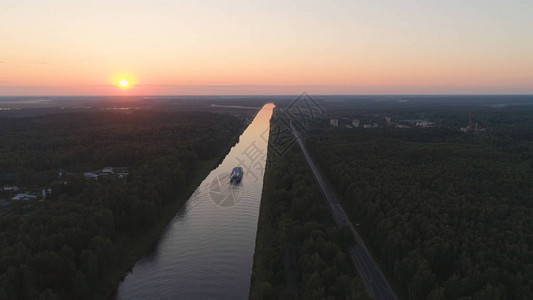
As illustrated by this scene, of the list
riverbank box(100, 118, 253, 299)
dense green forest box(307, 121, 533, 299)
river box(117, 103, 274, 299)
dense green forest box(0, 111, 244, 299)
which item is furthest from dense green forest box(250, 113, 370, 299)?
dense green forest box(0, 111, 244, 299)

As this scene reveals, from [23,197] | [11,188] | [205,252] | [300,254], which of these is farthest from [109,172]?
[300,254]

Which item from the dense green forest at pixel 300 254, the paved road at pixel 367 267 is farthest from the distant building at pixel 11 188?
the paved road at pixel 367 267

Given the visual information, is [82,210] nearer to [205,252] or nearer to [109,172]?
[205,252]

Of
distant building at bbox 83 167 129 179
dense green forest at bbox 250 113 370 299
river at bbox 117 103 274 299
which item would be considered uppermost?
distant building at bbox 83 167 129 179

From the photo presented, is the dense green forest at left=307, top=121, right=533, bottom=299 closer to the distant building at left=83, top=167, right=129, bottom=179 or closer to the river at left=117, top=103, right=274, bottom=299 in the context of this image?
the river at left=117, top=103, right=274, bottom=299

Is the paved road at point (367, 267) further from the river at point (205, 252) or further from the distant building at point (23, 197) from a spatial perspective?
the distant building at point (23, 197)

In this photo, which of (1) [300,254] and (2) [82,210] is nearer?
(1) [300,254]

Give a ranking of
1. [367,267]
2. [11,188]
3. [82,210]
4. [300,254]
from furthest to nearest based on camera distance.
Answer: [11,188] → [82,210] → [367,267] → [300,254]
